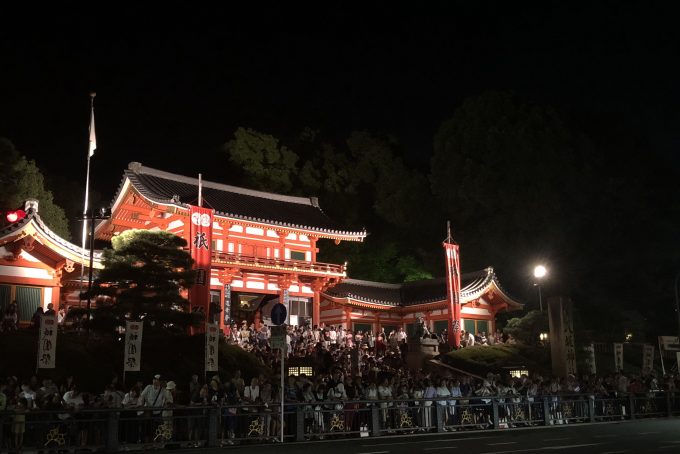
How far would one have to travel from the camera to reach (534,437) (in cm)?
1516

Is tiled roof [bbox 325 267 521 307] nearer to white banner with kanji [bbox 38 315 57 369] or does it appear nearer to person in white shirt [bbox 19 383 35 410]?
white banner with kanji [bbox 38 315 57 369]

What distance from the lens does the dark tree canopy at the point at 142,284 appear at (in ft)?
64.6

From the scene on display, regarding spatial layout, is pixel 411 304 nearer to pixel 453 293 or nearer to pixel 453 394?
pixel 453 293

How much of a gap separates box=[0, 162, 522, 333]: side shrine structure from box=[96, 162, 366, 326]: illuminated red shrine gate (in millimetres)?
53

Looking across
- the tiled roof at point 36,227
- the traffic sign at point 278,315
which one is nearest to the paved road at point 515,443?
the traffic sign at point 278,315

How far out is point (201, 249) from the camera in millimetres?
25625

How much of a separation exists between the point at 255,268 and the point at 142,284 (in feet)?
44.6

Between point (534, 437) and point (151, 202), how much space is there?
877 inches

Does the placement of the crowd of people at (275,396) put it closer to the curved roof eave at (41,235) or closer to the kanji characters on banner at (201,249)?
the kanji characters on banner at (201,249)

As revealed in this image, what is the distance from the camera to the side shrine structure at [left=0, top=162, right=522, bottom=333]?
2567cm

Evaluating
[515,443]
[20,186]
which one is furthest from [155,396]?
[20,186]

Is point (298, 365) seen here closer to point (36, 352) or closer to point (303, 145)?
point (36, 352)

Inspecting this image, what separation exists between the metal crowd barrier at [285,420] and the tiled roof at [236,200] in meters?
18.1

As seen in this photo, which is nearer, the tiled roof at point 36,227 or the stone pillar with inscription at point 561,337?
the tiled roof at point 36,227
